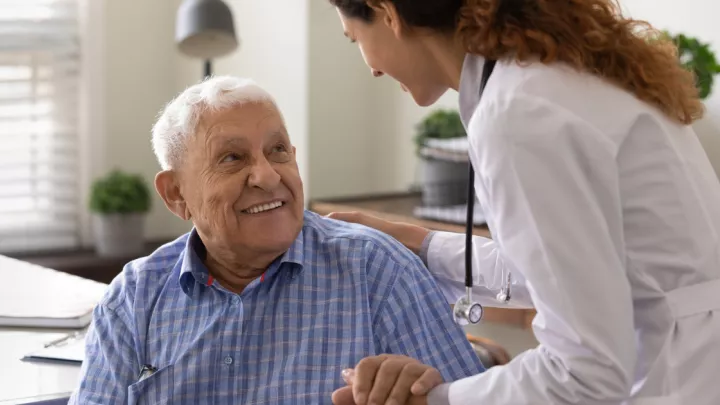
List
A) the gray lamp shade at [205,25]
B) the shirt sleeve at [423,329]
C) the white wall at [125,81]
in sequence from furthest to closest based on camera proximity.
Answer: the white wall at [125,81], the gray lamp shade at [205,25], the shirt sleeve at [423,329]

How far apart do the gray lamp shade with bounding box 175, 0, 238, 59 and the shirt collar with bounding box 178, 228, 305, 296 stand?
209 cm

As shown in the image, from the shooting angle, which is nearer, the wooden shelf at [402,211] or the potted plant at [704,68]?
the potted plant at [704,68]

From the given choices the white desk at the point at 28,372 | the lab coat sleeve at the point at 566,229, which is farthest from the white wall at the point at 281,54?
the lab coat sleeve at the point at 566,229

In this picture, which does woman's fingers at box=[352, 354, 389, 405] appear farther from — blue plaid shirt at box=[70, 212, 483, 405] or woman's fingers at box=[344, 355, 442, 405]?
blue plaid shirt at box=[70, 212, 483, 405]

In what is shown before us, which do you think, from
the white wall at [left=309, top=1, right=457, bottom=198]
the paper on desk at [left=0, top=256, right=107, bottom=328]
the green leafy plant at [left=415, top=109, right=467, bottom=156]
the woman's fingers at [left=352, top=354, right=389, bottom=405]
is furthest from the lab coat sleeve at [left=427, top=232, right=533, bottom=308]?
the white wall at [left=309, top=1, right=457, bottom=198]

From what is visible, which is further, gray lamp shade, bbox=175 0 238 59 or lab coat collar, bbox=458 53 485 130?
gray lamp shade, bbox=175 0 238 59

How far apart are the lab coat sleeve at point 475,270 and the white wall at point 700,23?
4.00 ft

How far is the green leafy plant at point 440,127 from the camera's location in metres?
3.68

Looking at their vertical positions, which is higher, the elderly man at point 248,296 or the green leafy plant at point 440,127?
the green leafy plant at point 440,127

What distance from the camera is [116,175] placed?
4.50 meters

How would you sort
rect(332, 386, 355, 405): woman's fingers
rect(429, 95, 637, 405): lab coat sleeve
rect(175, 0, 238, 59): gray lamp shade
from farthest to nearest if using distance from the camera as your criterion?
rect(175, 0, 238, 59): gray lamp shade
rect(332, 386, 355, 405): woman's fingers
rect(429, 95, 637, 405): lab coat sleeve

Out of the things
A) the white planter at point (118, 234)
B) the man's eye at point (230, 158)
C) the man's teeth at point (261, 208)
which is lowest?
the white planter at point (118, 234)

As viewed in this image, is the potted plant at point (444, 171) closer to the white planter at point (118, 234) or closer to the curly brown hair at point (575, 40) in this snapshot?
the white planter at point (118, 234)

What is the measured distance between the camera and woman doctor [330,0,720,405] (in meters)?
1.19
